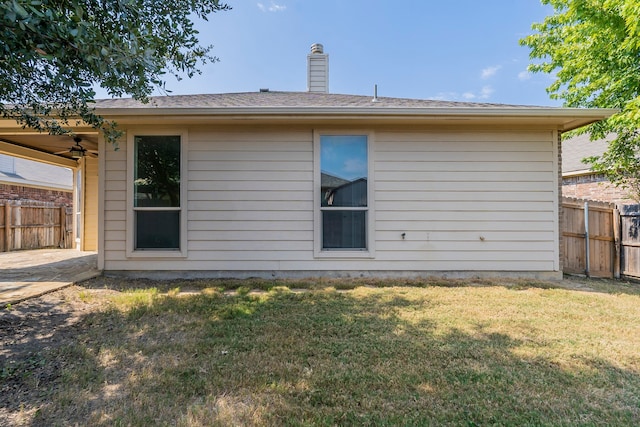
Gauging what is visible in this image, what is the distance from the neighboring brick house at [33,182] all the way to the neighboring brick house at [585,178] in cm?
1899

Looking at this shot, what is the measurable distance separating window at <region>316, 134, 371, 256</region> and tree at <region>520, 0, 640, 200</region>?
4.71m

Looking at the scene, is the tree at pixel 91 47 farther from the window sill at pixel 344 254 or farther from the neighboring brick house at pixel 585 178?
the neighboring brick house at pixel 585 178

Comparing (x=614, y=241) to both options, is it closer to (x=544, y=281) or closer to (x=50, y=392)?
(x=544, y=281)

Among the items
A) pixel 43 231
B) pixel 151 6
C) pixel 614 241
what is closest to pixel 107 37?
pixel 151 6

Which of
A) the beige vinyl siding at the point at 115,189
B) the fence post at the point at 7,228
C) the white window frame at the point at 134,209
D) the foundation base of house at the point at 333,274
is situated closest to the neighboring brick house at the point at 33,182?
the fence post at the point at 7,228

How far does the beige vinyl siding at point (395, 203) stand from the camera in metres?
4.95

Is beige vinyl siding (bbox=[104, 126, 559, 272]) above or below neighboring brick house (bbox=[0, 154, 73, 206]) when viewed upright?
below

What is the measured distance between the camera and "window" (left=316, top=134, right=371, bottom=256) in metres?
4.97

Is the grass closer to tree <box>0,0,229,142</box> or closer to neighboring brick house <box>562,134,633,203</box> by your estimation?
tree <box>0,0,229,142</box>

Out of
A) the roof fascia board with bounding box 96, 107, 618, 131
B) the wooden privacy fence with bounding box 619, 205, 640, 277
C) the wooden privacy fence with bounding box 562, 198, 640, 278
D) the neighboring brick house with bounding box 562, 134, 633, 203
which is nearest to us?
the roof fascia board with bounding box 96, 107, 618, 131

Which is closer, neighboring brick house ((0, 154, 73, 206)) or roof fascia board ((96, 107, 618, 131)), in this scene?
roof fascia board ((96, 107, 618, 131))

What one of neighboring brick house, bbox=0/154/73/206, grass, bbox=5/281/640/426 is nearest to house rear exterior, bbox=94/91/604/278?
grass, bbox=5/281/640/426

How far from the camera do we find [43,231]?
9.91 metres

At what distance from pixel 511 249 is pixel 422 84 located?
7.20 m
